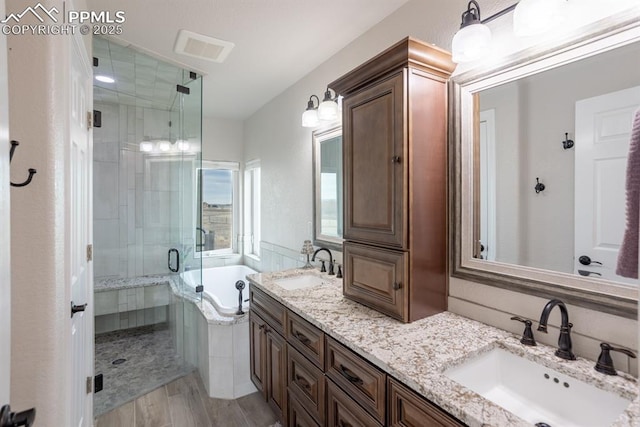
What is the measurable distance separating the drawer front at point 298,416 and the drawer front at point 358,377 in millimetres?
350

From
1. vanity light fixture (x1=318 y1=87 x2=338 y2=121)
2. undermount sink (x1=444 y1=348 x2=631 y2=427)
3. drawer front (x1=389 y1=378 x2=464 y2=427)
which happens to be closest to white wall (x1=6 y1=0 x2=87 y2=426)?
drawer front (x1=389 y1=378 x2=464 y2=427)

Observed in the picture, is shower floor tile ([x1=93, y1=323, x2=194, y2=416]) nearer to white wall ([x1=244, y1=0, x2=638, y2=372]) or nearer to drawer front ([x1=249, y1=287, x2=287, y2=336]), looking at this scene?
drawer front ([x1=249, y1=287, x2=287, y2=336])

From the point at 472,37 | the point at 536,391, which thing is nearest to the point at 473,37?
the point at 472,37

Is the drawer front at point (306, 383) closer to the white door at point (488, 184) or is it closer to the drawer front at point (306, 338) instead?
the drawer front at point (306, 338)

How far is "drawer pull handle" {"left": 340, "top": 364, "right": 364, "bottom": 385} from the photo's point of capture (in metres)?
1.26

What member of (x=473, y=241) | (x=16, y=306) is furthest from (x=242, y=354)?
(x=473, y=241)

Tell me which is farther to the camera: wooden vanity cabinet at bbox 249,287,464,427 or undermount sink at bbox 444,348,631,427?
wooden vanity cabinet at bbox 249,287,464,427

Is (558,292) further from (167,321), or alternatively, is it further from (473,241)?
(167,321)

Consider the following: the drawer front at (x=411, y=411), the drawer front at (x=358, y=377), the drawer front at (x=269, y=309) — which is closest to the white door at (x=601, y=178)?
the drawer front at (x=411, y=411)

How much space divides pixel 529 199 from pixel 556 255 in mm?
245

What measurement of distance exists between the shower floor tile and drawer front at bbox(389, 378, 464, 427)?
7.16 feet

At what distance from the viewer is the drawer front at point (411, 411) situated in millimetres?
921

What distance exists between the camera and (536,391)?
43.9 inches

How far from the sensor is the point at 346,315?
5.08ft
